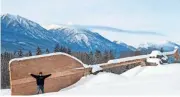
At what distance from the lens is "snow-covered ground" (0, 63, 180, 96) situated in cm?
1373

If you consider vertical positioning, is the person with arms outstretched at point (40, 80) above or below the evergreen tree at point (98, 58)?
below

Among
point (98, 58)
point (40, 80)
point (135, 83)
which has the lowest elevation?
point (135, 83)

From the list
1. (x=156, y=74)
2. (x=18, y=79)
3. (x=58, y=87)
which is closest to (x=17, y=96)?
(x=18, y=79)

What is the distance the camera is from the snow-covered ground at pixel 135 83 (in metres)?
13.7

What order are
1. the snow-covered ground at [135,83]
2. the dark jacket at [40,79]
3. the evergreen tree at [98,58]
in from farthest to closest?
the evergreen tree at [98,58] < the dark jacket at [40,79] < the snow-covered ground at [135,83]

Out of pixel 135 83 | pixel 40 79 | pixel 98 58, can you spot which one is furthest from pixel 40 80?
pixel 98 58

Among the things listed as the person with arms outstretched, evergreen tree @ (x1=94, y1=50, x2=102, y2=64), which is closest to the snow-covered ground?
the person with arms outstretched

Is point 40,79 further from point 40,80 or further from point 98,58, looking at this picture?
point 98,58

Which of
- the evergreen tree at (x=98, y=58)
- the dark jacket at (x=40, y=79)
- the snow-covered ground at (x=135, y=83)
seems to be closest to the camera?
the snow-covered ground at (x=135, y=83)

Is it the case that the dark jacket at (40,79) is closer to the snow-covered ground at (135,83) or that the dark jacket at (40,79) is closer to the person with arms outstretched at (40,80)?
the person with arms outstretched at (40,80)

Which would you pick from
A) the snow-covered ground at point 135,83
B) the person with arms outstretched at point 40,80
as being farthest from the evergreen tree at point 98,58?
Answer: the person with arms outstretched at point 40,80

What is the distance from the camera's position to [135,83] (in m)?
15.3

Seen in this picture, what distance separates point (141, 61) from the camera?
1842cm

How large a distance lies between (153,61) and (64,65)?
402 cm
